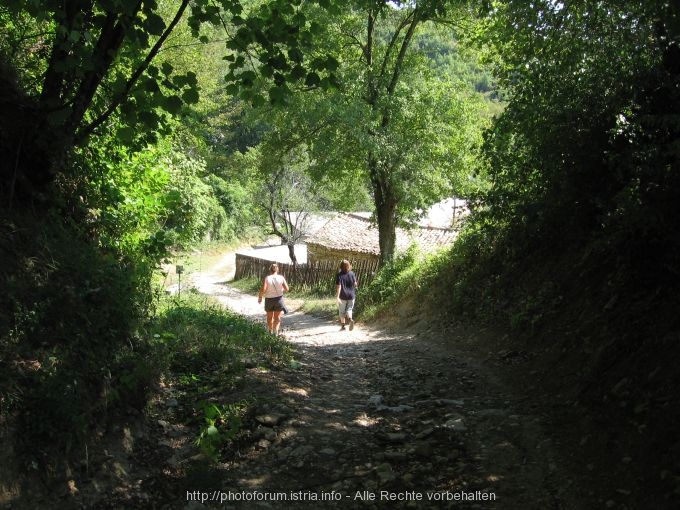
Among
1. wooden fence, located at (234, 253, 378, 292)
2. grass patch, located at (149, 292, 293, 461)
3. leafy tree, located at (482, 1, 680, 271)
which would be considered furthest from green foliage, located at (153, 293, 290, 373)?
wooden fence, located at (234, 253, 378, 292)

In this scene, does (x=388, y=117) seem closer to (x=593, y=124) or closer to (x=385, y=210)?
(x=385, y=210)

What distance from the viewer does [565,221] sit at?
865cm

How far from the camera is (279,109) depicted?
806 cm

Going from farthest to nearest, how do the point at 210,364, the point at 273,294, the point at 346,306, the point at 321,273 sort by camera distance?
the point at 321,273 < the point at 346,306 < the point at 273,294 < the point at 210,364

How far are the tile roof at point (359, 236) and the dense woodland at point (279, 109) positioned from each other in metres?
22.0

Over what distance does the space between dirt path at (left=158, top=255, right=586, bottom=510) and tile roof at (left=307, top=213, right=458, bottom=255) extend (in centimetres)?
2609

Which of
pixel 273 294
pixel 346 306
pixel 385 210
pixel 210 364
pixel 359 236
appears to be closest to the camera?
pixel 210 364

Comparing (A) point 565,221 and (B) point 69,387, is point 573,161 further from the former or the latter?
(B) point 69,387

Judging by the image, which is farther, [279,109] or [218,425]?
[279,109]

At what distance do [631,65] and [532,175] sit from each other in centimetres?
264

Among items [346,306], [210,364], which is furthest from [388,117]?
[210,364]

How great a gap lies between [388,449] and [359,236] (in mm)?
32338

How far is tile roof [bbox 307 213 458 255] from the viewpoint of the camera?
34312 millimetres

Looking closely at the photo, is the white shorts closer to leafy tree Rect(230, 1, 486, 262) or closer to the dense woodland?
the dense woodland
